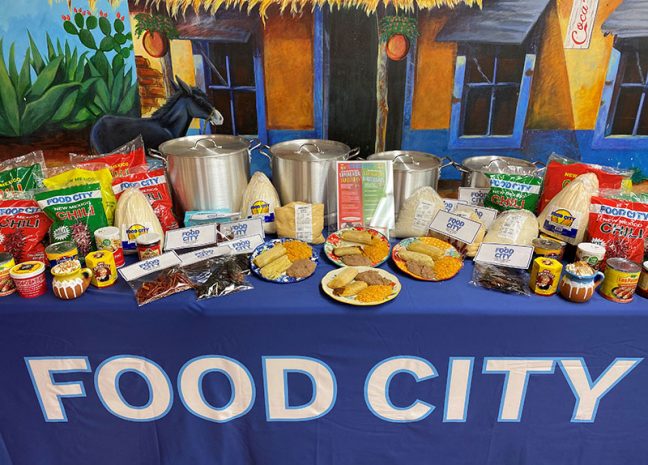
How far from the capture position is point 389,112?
2.12 meters

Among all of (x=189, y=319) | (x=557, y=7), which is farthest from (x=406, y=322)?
(x=557, y=7)

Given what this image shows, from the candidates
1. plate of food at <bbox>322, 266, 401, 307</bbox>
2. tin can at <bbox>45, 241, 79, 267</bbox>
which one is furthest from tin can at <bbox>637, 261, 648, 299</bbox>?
tin can at <bbox>45, 241, 79, 267</bbox>

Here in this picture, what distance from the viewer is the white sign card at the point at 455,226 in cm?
148

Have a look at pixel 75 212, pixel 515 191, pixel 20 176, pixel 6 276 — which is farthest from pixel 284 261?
pixel 20 176

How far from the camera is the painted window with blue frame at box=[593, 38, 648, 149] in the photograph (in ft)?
6.52

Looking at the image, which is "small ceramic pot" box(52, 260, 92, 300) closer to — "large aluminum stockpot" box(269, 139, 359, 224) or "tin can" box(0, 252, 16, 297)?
"tin can" box(0, 252, 16, 297)

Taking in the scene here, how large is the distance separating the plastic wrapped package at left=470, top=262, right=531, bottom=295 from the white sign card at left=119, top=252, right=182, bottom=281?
39.2 inches

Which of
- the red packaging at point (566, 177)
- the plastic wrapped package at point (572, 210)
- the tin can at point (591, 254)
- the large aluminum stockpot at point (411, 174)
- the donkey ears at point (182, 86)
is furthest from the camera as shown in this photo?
the donkey ears at point (182, 86)

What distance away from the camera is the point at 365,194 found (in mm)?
1648

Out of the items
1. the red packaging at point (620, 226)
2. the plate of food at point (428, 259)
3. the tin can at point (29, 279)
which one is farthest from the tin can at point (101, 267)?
the red packaging at point (620, 226)

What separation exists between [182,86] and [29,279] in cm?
124

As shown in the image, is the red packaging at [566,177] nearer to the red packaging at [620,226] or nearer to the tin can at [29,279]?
the red packaging at [620,226]

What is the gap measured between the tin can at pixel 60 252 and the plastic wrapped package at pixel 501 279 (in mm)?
1292

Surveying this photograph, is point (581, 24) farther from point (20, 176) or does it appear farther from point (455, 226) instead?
point (20, 176)
